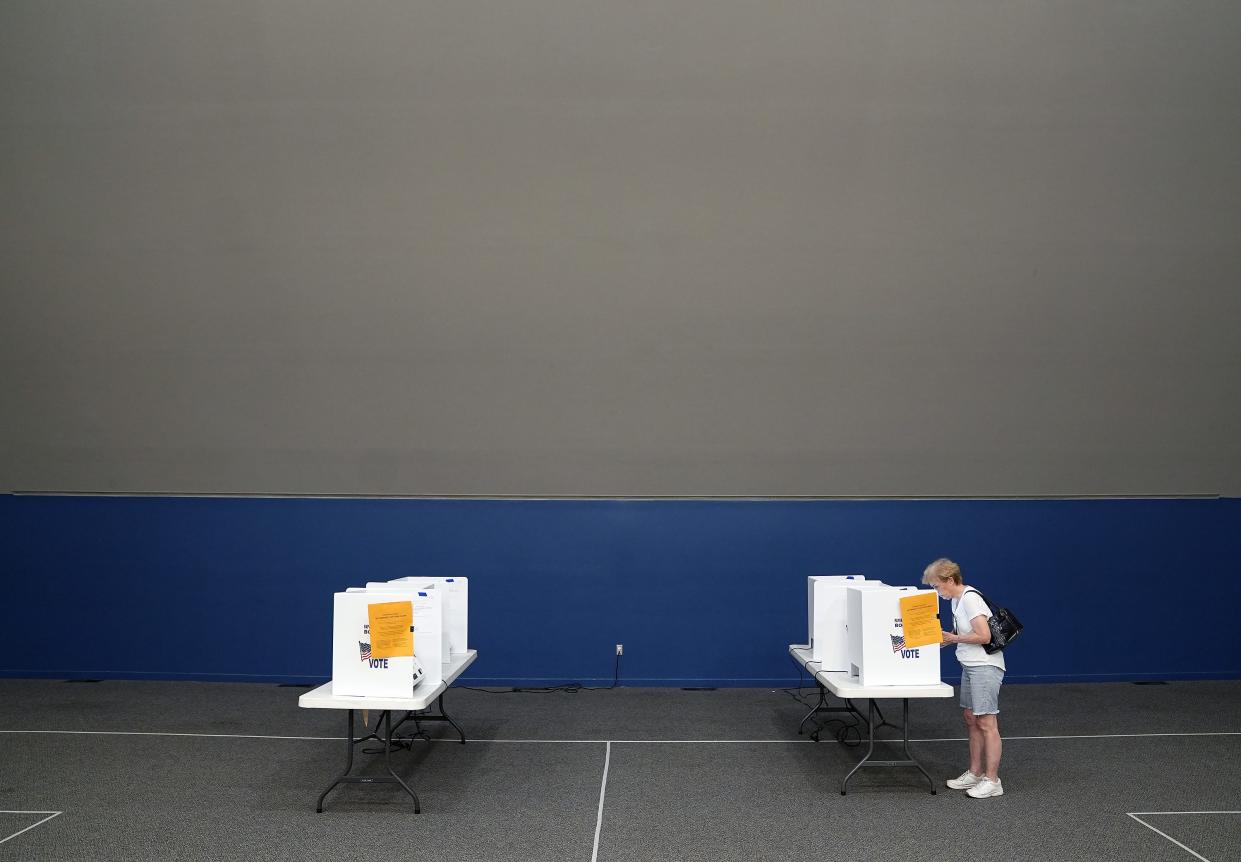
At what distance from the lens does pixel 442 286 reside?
697cm

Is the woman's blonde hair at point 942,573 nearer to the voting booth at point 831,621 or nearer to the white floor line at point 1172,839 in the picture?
the voting booth at point 831,621

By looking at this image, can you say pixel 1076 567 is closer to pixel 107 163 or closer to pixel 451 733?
pixel 451 733

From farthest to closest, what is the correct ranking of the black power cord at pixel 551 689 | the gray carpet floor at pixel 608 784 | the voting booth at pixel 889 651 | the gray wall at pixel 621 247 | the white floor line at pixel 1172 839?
the black power cord at pixel 551 689
the gray wall at pixel 621 247
the voting booth at pixel 889 651
the gray carpet floor at pixel 608 784
the white floor line at pixel 1172 839

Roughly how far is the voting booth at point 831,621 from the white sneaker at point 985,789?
0.90 meters

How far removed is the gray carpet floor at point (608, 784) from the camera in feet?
12.7

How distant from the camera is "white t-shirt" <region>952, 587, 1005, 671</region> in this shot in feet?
14.6

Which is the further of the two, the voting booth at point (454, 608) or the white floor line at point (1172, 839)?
the voting booth at point (454, 608)

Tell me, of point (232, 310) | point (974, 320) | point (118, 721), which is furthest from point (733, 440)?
point (118, 721)

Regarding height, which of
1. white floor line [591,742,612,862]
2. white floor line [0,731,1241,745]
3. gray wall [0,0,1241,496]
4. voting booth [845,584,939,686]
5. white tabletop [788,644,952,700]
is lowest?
white floor line [0,731,1241,745]

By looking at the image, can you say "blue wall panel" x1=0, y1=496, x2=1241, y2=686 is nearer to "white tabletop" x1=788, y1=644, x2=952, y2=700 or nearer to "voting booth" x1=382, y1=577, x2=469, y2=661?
"voting booth" x1=382, y1=577, x2=469, y2=661

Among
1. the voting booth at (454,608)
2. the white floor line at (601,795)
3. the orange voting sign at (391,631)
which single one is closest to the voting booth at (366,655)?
the orange voting sign at (391,631)

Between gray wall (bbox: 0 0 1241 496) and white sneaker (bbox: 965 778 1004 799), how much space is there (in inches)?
127

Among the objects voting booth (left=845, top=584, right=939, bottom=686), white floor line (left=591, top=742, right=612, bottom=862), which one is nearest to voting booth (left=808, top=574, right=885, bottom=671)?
voting booth (left=845, top=584, right=939, bottom=686)

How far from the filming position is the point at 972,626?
4.42 metres
